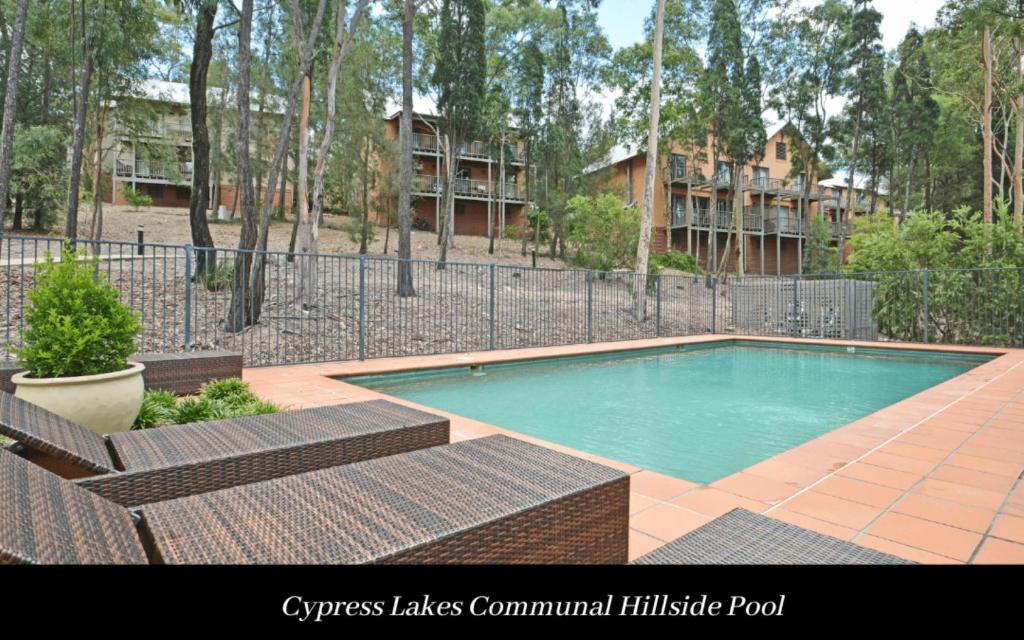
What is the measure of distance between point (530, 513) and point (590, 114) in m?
24.6

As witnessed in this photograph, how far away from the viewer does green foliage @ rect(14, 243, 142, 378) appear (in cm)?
277

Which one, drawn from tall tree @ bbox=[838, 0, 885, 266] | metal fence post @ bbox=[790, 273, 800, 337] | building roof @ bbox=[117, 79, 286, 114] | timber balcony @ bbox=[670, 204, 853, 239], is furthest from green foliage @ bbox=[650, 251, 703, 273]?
building roof @ bbox=[117, 79, 286, 114]

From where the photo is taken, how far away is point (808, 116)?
23516 millimetres

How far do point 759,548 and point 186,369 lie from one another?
4328 mm

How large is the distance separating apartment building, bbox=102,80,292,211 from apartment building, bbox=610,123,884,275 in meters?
16.3

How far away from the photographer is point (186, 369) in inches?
169

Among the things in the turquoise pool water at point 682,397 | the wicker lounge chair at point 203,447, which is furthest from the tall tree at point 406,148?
the wicker lounge chair at point 203,447

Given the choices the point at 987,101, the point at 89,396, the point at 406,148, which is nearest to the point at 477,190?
the point at 406,148

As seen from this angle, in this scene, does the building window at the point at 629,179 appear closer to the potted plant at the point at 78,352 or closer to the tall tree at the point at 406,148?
the tall tree at the point at 406,148

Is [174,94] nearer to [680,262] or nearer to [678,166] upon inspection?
[680,262]

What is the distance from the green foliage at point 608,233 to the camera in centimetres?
1603

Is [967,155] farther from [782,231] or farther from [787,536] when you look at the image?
[787,536]
